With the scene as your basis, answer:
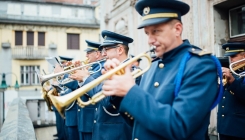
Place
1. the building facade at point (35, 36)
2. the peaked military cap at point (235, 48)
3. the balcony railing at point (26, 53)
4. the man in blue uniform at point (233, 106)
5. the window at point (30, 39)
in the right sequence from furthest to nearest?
the window at point (30, 39)
the balcony railing at point (26, 53)
the building facade at point (35, 36)
the peaked military cap at point (235, 48)
the man in blue uniform at point (233, 106)

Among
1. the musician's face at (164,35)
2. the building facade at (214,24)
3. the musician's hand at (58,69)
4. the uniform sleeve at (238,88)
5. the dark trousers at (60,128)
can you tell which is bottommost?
the dark trousers at (60,128)

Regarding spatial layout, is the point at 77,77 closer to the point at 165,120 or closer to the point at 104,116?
the point at 104,116

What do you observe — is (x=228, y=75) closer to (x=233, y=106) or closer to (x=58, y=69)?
(x=233, y=106)

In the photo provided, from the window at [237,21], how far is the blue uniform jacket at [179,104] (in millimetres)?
4478

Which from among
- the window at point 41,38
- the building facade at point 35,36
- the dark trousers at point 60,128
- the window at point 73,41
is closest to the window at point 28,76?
the building facade at point 35,36

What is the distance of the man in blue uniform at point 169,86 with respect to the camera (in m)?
1.80

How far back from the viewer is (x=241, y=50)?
14.4ft

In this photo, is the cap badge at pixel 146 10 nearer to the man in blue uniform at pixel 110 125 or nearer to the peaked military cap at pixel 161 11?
the peaked military cap at pixel 161 11

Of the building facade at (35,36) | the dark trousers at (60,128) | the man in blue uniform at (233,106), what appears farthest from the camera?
the building facade at (35,36)

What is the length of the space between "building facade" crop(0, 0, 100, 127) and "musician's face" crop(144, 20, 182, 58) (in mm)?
23924

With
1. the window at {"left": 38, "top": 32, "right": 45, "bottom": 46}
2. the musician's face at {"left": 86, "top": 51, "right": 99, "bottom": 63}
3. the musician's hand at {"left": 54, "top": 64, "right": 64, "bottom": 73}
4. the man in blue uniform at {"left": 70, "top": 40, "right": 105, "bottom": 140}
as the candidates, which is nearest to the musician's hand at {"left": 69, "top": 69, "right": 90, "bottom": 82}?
the man in blue uniform at {"left": 70, "top": 40, "right": 105, "bottom": 140}

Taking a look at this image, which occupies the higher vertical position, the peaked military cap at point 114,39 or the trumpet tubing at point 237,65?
the peaked military cap at point 114,39

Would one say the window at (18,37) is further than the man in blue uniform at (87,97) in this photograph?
Yes

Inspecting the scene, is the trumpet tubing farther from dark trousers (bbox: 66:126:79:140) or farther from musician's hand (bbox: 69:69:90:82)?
dark trousers (bbox: 66:126:79:140)
